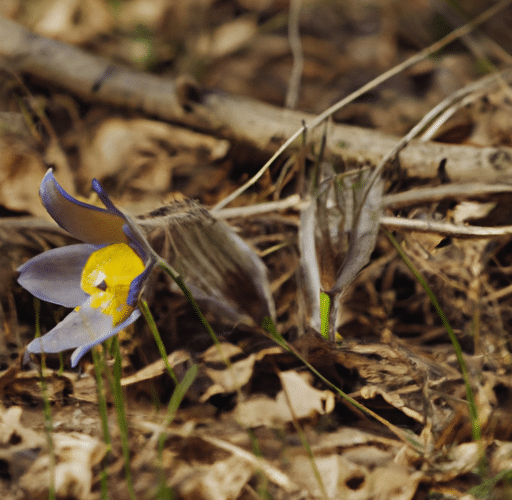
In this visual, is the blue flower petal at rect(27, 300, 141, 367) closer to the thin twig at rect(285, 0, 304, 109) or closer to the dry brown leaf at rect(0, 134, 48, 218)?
the dry brown leaf at rect(0, 134, 48, 218)

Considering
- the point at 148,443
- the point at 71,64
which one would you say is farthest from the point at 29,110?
the point at 148,443

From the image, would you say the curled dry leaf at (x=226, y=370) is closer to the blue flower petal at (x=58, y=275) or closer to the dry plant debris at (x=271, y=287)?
the dry plant debris at (x=271, y=287)

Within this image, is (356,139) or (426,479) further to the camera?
(356,139)

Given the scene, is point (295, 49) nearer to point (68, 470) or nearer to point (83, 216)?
point (83, 216)

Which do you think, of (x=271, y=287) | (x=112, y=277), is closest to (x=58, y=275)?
(x=112, y=277)

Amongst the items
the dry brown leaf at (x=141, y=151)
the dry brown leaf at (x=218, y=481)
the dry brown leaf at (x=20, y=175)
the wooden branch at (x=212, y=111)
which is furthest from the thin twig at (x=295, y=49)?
the dry brown leaf at (x=218, y=481)

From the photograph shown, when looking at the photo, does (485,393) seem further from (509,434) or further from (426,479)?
(426,479)

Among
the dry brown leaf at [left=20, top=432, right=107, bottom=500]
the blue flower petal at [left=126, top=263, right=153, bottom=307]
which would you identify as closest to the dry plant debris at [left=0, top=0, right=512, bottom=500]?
the dry brown leaf at [left=20, top=432, right=107, bottom=500]
